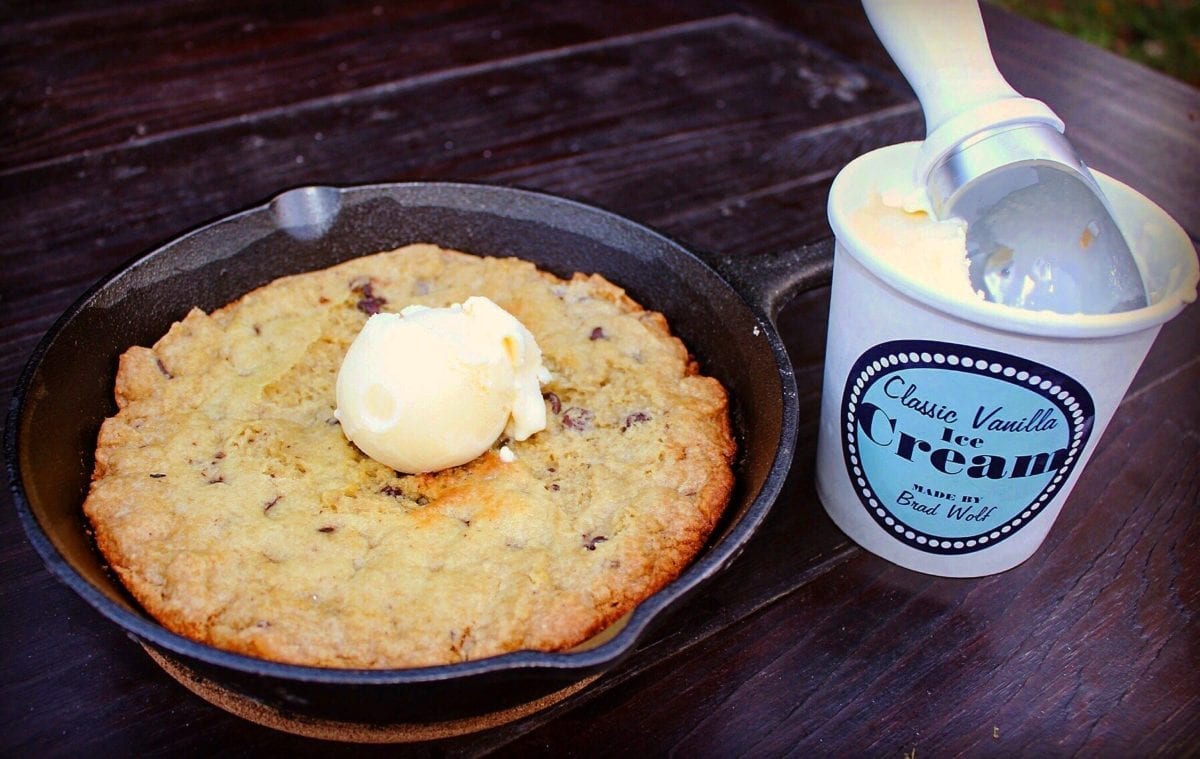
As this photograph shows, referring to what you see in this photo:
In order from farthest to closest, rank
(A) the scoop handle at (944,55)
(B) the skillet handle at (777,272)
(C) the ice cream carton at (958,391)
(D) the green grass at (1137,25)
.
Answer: (D) the green grass at (1137,25), (B) the skillet handle at (777,272), (A) the scoop handle at (944,55), (C) the ice cream carton at (958,391)

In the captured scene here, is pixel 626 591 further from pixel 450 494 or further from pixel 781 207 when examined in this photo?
pixel 781 207

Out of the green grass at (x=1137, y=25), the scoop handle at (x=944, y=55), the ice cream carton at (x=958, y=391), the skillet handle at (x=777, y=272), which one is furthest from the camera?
the green grass at (x=1137, y=25)

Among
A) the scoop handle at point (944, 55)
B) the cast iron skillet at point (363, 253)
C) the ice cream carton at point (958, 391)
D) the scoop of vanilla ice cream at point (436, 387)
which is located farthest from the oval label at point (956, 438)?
the scoop of vanilla ice cream at point (436, 387)

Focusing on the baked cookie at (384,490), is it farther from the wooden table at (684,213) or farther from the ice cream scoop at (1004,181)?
the ice cream scoop at (1004,181)

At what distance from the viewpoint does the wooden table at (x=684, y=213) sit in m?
1.08

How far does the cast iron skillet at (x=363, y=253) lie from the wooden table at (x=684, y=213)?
13cm

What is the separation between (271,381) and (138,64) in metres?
1.31

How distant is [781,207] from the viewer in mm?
1935

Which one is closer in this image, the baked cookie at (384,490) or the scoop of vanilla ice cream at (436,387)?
the baked cookie at (384,490)

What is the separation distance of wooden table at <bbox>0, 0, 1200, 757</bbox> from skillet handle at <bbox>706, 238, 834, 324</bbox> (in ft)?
0.77

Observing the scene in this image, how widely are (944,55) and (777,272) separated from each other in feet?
1.12

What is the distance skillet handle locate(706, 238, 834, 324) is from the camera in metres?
1.33

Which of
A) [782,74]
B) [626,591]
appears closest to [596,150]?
[782,74]

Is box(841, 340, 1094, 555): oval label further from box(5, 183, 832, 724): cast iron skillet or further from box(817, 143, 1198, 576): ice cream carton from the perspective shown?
box(5, 183, 832, 724): cast iron skillet
